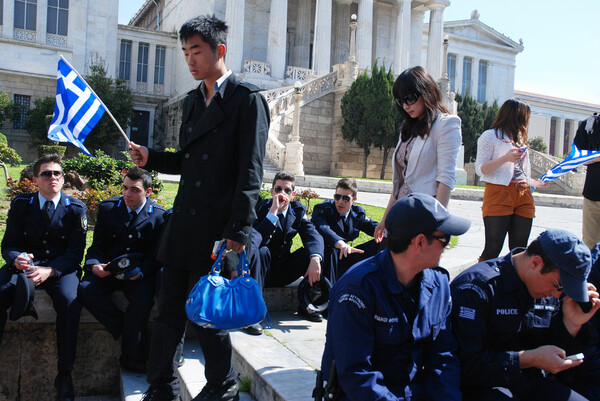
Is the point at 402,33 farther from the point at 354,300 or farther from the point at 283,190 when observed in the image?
the point at 354,300

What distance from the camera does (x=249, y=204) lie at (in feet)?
9.05

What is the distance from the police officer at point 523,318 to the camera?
2363 mm

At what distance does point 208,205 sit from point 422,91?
5.13 ft

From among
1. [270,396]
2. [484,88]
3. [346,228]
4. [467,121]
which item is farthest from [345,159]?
[484,88]

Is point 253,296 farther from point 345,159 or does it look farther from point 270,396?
point 345,159

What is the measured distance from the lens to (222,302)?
104 inches

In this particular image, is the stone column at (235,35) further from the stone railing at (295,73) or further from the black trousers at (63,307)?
the black trousers at (63,307)

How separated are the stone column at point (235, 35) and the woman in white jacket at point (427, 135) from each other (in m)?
26.3

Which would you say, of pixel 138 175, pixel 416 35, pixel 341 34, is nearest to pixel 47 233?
pixel 138 175

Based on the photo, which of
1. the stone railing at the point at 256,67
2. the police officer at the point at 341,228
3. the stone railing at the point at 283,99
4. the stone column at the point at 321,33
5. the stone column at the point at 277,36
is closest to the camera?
the police officer at the point at 341,228

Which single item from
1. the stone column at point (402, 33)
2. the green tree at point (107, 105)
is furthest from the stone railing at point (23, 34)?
the stone column at point (402, 33)

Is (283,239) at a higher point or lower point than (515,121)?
lower

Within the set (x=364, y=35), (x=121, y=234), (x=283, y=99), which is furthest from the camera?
(x=364, y=35)

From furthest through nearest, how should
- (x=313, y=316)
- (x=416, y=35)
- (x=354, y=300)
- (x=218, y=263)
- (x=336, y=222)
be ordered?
(x=416, y=35) < (x=336, y=222) < (x=313, y=316) < (x=218, y=263) < (x=354, y=300)
